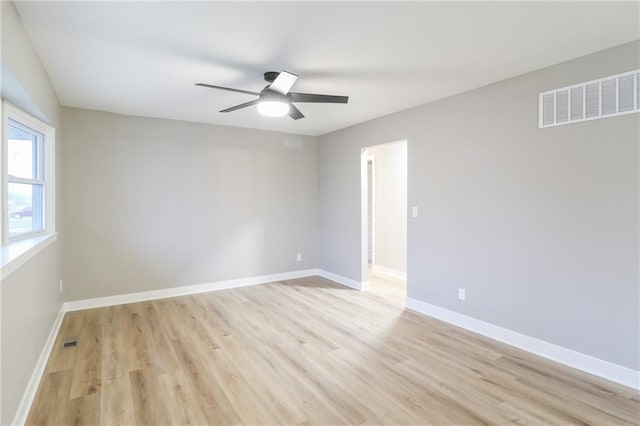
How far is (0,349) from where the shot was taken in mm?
1677

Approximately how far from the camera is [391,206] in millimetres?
6133

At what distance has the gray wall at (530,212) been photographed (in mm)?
2494

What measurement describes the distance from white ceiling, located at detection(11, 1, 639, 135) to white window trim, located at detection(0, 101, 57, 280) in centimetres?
48

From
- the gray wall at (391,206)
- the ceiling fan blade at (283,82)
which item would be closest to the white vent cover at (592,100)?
the ceiling fan blade at (283,82)

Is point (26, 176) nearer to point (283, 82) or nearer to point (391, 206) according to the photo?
point (283, 82)

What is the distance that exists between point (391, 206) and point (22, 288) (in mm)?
5172

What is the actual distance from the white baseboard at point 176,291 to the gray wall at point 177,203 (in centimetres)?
7

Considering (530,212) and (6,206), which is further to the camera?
(530,212)

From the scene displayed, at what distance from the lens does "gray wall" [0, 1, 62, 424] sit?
1784 millimetres

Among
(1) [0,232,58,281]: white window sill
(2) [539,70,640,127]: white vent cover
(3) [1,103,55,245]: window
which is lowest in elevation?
(1) [0,232,58,281]: white window sill

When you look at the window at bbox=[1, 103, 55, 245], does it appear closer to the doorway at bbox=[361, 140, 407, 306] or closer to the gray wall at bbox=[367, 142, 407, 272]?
the doorway at bbox=[361, 140, 407, 306]

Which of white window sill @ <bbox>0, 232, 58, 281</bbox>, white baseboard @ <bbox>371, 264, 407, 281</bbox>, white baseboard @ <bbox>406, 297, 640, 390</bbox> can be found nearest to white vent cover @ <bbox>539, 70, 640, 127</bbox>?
white baseboard @ <bbox>406, 297, 640, 390</bbox>

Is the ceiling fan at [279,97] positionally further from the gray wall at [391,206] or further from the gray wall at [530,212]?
the gray wall at [391,206]

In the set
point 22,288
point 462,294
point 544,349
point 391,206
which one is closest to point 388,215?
point 391,206
